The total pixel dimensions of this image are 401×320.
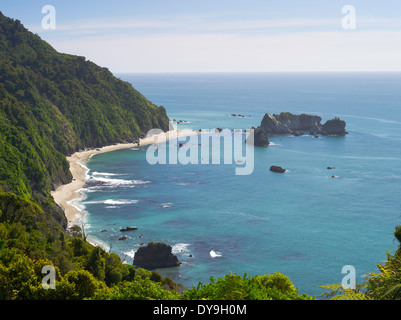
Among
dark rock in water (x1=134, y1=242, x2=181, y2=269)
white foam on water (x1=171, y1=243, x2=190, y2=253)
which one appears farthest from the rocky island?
dark rock in water (x1=134, y1=242, x2=181, y2=269)

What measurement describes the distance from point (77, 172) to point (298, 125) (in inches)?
4172

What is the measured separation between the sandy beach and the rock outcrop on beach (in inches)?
1224

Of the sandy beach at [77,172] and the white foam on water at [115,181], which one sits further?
the white foam on water at [115,181]

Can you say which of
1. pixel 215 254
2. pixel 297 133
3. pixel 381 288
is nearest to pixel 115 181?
pixel 215 254

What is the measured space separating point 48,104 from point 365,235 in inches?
4167

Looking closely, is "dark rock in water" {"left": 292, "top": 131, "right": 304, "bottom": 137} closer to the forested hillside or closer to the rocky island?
the rocky island

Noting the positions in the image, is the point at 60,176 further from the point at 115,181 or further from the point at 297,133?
the point at 297,133

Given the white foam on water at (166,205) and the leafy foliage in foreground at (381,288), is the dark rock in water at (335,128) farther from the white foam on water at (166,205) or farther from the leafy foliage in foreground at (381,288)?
the leafy foliage in foreground at (381,288)

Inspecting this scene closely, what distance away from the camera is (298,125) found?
7456 inches

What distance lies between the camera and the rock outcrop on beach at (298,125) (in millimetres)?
179625

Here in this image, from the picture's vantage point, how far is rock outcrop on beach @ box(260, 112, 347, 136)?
589 ft

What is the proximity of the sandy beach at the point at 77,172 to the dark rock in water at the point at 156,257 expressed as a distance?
19342 millimetres

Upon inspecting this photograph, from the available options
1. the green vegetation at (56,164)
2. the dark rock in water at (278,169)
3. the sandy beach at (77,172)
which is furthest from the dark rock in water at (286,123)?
the dark rock in water at (278,169)

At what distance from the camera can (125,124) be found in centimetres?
16750
